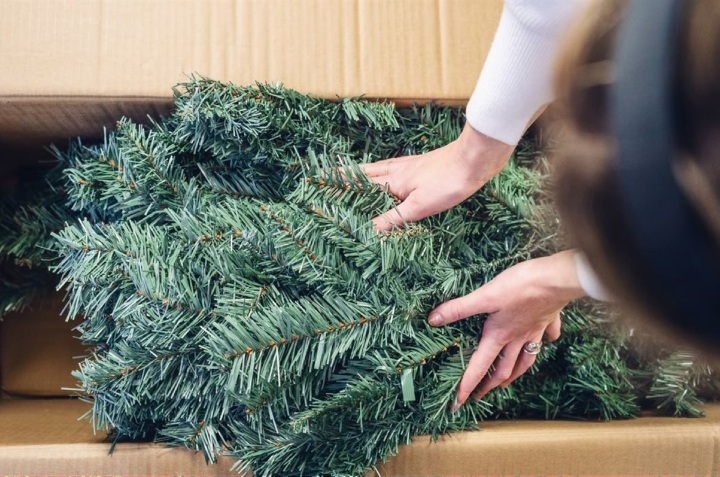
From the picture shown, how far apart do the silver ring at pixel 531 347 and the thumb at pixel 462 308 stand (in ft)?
0.20

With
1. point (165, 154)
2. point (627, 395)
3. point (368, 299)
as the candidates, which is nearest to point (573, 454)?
point (627, 395)

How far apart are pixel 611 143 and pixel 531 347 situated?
36 centimetres

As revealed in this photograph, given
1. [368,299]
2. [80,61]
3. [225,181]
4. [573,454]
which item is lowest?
[573,454]

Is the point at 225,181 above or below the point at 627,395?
above

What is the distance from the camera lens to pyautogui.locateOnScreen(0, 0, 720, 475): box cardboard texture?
58cm

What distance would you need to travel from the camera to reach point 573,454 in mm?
584

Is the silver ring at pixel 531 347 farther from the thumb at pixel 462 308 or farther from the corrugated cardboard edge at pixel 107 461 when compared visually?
the corrugated cardboard edge at pixel 107 461

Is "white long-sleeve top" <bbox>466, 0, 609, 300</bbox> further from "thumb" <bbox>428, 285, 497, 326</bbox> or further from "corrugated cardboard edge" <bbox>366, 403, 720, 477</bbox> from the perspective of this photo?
"corrugated cardboard edge" <bbox>366, 403, 720, 477</bbox>

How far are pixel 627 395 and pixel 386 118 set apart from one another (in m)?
0.42

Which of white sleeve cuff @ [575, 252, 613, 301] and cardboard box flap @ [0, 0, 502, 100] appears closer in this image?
white sleeve cuff @ [575, 252, 613, 301]

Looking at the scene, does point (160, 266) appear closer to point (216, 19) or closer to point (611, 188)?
point (216, 19)

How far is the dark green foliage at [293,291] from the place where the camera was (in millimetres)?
521

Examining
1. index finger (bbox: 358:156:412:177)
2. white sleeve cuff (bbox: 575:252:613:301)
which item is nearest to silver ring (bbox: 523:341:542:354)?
white sleeve cuff (bbox: 575:252:613:301)

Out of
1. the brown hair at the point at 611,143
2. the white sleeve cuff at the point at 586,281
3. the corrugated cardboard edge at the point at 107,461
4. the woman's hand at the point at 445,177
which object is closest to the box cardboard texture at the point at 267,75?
the corrugated cardboard edge at the point at 107,461
